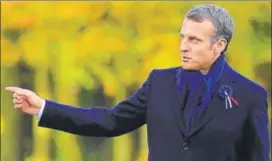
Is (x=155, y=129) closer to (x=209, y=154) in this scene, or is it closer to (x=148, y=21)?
(x=209, y=154)

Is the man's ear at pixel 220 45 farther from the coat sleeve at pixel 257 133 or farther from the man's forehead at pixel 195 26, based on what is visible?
the coat sleeve at pixel 257 133

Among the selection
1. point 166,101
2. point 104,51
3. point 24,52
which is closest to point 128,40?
point 104,51

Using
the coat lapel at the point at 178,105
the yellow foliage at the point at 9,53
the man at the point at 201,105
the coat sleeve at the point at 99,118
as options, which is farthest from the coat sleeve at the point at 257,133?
the yellow foliage at the point at 9,53

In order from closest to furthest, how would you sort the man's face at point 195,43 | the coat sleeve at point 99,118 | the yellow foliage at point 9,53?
the man's face at point 195,43, the coat sleeve at point 99,118, the yellow foliage at point 9,53

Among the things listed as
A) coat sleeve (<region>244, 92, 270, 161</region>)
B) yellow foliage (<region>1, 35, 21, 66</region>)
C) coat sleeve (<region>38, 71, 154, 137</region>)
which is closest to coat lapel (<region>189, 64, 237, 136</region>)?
coat sleeve (<region>244, 92, 270, 161</region>)

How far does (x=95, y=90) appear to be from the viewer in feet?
21.8

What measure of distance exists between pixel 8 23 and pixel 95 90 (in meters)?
0.81

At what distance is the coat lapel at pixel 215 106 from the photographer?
283 centimetres

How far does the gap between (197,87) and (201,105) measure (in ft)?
0.20

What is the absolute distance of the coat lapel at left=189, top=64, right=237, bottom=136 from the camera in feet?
9.29

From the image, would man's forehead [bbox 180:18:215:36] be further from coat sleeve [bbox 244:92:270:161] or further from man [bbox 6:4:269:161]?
coat sleeve [bbox 244:92:270:161]

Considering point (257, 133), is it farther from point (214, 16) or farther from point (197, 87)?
point (214, 16)

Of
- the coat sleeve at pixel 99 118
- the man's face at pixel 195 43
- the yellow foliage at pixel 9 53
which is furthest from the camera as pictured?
the yellow foliage at pixel 9 53

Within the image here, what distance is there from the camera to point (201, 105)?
287 cm
